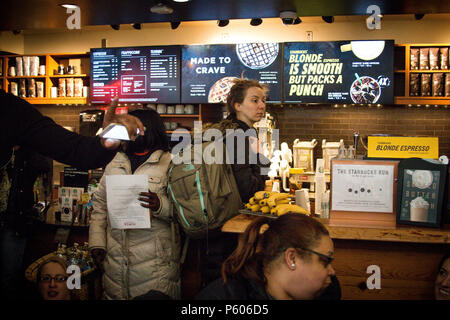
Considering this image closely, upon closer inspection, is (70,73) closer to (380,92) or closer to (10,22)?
(10,22)

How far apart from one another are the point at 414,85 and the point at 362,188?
3.84 metres

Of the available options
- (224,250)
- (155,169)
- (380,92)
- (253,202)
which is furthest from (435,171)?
(380,92)

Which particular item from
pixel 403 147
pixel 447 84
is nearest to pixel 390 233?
pixel 403 147

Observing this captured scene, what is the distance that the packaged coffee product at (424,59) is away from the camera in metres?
5.55

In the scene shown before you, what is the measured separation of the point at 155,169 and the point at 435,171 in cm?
159

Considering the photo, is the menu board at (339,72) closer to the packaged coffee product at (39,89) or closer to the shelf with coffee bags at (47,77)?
the shelf with coffee bags at (47,77)

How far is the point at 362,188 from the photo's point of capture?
2.35 meters

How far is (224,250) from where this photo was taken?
96.3 inches

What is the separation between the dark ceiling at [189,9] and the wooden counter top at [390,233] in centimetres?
264

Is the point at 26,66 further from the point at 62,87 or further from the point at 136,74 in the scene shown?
the point at 136,74

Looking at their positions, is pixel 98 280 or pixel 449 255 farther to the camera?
pixel 98 280

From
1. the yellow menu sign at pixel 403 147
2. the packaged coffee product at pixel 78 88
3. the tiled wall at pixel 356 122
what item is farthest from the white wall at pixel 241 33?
the yellow menu sign at pixel 403 147

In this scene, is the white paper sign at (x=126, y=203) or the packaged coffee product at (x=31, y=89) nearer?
the white paper sign at (x=126, y=203)
